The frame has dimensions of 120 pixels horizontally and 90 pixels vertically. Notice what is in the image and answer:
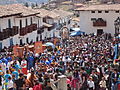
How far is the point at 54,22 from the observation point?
5634 centimetres

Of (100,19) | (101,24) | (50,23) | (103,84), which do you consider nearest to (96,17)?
(100,19)

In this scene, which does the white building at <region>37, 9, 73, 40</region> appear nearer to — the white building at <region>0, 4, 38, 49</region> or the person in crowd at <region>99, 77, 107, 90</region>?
the white building at <region>0, 4, 38, 49</region>

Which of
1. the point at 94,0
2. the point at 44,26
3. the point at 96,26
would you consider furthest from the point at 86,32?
the point at 94,0

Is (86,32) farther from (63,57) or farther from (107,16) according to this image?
(63,57)

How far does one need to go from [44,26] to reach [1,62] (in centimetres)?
3340

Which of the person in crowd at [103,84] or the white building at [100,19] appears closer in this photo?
the person in crowd at [103,84]

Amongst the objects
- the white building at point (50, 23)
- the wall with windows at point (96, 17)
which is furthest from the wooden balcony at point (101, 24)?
the white building at point (50, 23)

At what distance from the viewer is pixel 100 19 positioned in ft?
161

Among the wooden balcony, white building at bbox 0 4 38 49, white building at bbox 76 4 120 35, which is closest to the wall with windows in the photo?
white building at bbox 76 4 120 35

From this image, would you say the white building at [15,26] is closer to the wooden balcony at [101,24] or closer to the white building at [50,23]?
the white building at [50,23]

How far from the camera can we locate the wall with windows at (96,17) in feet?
160

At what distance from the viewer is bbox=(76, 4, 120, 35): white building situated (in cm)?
Result: 4872

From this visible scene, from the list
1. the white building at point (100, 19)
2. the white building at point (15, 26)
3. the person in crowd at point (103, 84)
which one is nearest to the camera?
the person in crowd at point (103, 84)

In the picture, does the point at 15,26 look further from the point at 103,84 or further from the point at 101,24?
the point at 103,84
